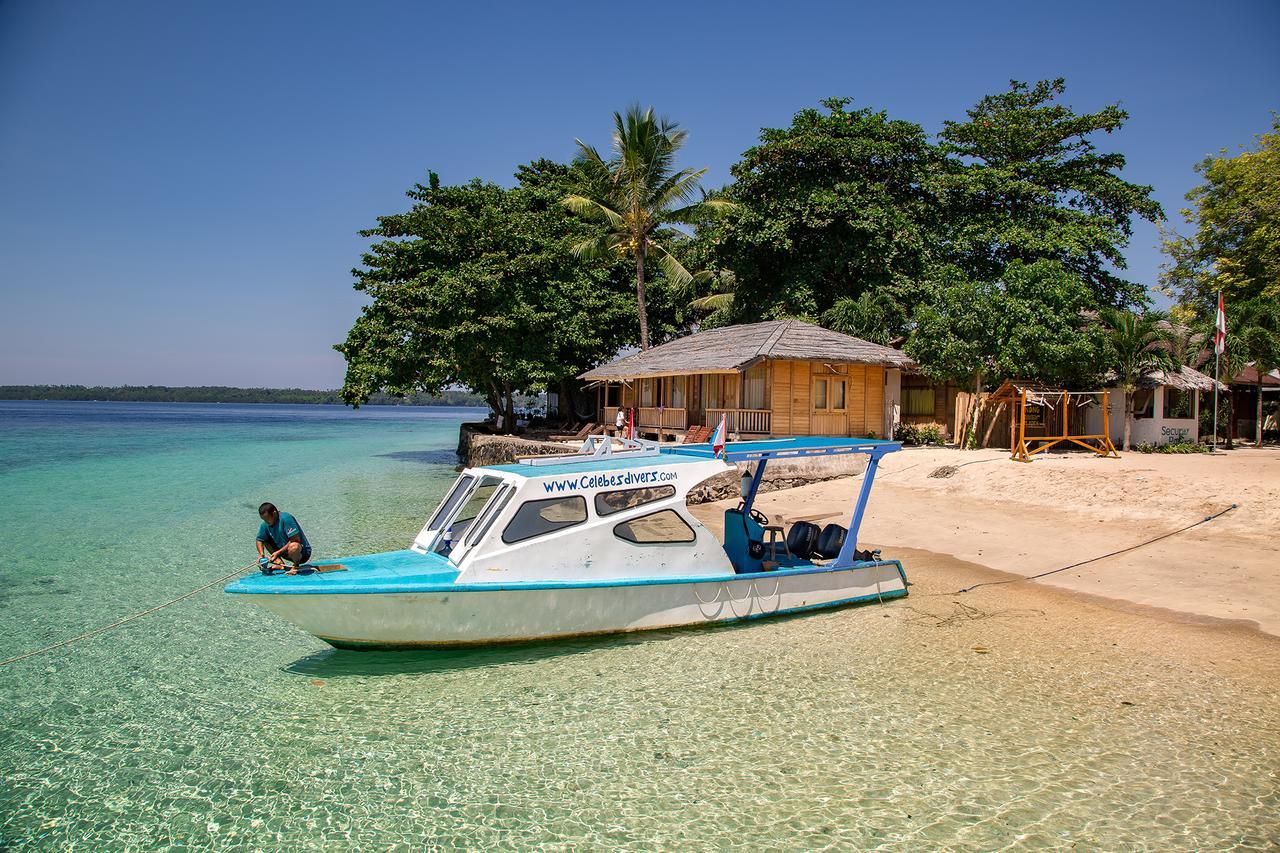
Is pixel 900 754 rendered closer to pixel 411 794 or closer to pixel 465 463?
pixel 411 794

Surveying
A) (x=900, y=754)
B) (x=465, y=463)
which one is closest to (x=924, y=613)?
Result: (x=900, y=754)

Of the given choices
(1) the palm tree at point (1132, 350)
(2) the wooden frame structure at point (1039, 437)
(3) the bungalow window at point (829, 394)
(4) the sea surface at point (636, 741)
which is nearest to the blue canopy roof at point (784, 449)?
(4) the sea surface at point (636, 741)

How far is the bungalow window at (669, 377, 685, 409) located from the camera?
27780 millimetres

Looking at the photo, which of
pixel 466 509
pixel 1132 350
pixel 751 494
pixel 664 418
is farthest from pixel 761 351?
pixel 466 509

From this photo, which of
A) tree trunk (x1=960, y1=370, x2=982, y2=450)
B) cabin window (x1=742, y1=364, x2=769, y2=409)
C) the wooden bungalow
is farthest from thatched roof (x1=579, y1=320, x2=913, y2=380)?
tree trunk (x1=960, y1=370, x2=982, y2=450)

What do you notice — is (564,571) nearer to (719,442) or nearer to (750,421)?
(719,442)

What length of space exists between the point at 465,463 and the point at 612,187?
573 inches

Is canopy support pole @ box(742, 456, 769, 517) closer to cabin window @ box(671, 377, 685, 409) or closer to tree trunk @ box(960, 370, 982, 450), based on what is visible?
tree trunk @ box(960, 370, 982, 450)

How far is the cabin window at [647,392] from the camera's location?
29.3 metres

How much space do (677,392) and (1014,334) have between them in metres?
11.9

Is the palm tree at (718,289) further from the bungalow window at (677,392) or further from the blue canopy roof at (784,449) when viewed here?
the blue canopy roof at (784,449)

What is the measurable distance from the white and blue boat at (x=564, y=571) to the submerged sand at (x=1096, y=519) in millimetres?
3418

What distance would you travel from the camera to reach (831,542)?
9719mm

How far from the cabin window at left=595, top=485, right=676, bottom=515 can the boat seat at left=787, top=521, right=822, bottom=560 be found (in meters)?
2.45
